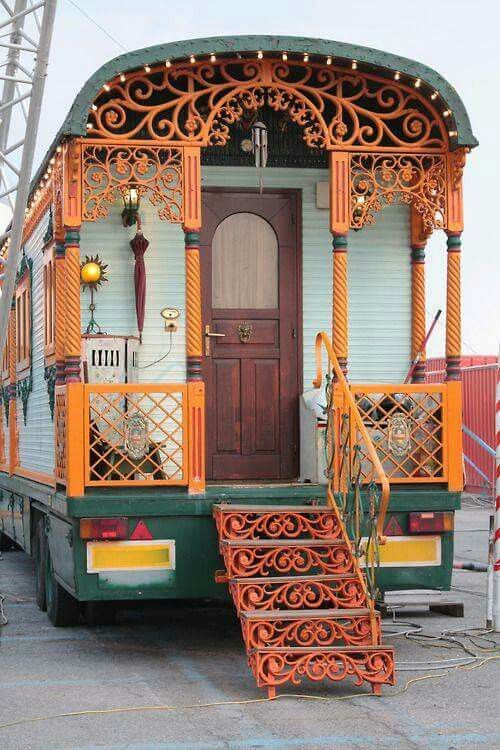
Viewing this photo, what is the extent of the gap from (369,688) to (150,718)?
1476 millimetres

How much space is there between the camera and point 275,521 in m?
8.48

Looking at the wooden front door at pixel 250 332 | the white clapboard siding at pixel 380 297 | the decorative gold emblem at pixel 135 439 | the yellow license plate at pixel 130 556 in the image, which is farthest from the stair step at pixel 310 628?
the white clapboard siding at pixel 380 297

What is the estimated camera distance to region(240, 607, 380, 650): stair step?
744 centimetres

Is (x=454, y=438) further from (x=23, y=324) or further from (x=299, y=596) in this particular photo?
(x=23, y=324)

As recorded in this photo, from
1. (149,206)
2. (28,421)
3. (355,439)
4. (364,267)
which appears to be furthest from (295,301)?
(28,421)

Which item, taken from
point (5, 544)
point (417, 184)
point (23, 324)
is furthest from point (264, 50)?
point (5, 544)

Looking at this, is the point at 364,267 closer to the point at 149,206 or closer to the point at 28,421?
the point at 149,206

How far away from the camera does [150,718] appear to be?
6.67 meters

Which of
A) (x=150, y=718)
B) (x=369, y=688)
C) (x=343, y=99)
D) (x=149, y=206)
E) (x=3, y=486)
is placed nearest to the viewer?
(x=150, y=718)

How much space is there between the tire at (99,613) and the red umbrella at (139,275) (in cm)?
216

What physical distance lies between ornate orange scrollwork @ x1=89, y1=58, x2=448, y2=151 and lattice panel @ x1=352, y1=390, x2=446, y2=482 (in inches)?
76.2

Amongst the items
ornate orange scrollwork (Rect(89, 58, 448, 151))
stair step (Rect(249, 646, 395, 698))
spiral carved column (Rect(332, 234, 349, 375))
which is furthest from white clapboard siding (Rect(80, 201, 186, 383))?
stair step (Rect(249, 646, 395, 698))

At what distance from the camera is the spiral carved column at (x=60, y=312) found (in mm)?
9625

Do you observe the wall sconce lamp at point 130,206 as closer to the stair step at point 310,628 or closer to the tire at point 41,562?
the tire at point 41,562
